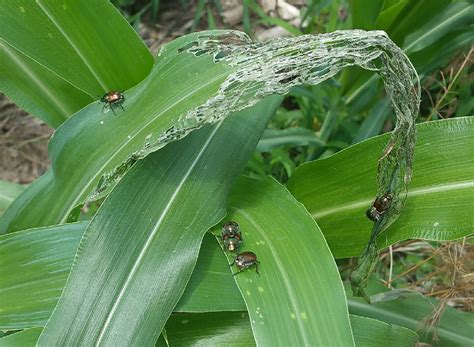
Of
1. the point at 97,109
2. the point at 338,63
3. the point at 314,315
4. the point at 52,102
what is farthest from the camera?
the point at 52,102

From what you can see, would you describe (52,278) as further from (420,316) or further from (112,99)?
(420,316)

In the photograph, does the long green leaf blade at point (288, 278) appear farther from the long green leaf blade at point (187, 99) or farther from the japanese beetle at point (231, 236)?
the long green leaf blade at point (187, 99)

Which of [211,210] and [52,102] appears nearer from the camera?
[211,210]

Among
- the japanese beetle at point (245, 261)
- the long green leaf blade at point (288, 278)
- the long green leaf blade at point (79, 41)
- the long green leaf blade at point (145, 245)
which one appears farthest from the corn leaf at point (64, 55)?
the japanese beetle at point (245, 261)

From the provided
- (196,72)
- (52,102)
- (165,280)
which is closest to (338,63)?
(196,72)

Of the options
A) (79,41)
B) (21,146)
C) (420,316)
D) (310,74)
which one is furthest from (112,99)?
(21,146)

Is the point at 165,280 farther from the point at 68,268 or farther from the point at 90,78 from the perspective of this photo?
the point at 90,78
